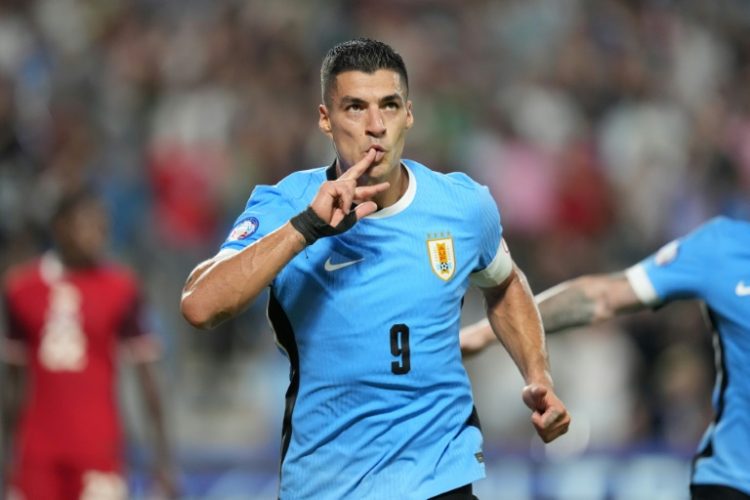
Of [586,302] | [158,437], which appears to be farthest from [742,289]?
[158,437]

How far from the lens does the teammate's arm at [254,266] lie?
4.61 meters

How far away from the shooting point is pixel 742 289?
6.07m

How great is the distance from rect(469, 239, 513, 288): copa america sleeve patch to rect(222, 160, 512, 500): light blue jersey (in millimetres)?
283

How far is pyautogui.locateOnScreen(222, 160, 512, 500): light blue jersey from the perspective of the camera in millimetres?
5039

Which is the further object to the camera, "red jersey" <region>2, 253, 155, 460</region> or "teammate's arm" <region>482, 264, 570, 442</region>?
"red jersey" <region>2, 253, 155, 460</region>

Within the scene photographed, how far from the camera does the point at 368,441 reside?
5043 millimetres

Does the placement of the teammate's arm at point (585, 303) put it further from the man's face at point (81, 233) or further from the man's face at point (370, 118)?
the man's face at point (81, 233)

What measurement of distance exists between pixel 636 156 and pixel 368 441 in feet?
28.8

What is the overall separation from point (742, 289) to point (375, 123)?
76.9 inches

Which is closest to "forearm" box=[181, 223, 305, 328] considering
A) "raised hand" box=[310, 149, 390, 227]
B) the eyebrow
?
"raised hand" box=[310, 149, 390, 227]

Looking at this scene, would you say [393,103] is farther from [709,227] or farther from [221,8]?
[221,8]

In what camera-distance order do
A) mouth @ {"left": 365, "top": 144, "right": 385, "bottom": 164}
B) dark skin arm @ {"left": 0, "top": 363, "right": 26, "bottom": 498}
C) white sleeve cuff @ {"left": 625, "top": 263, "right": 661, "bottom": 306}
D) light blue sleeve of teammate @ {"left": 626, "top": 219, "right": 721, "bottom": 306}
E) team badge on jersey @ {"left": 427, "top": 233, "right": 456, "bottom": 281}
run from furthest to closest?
dark skin arm @ {"left": 0, "top": 363, "right": 26, "bottom": 498}
white sleeve cuff @ {"left": 625, "top": 263, "right": 661, "bottom": 306}
light blue sleeve of teammate @ {"left": 626, "top": 219, "right": 721, "bottom": 306}
team badge on jersey @ {"left": 427, "top": 233, "right": 456, "bottom": 281}
mouth @ {"left": 365, "top": 144, "right": 385, "bottom": 164}

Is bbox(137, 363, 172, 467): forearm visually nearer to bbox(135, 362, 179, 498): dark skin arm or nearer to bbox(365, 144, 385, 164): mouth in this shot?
bbox(135, 362, 179, 498): dark skin arm

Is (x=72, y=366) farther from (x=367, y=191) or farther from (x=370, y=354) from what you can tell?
(x=367, y=191)
